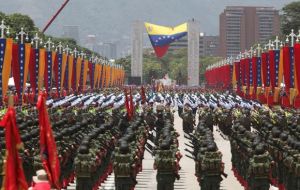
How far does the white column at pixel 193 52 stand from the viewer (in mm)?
187375

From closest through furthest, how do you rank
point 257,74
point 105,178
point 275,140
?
1. point 275,140
2. point 105,178
3. point 257,74

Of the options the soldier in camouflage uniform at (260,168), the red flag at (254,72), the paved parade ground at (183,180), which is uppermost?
the red flag at (254,72)

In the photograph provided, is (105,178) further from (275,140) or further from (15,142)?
(15,142)

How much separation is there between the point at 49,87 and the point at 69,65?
13426 mm

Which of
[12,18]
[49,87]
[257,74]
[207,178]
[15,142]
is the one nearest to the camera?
[15,142]

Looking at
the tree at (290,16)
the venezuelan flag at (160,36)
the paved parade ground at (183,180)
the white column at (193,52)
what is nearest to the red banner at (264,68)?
the paved parade ground at (183,180)

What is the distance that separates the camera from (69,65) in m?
78.0

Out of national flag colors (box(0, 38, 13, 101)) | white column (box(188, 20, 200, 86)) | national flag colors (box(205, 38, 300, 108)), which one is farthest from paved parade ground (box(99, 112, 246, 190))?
white column (box(188, 20, 200, 86))

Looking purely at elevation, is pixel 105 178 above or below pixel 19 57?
below

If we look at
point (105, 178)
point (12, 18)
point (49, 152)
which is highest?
point (12, 18)

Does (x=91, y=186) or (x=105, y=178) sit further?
(x=105, y=178)

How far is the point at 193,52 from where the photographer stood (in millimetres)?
188750

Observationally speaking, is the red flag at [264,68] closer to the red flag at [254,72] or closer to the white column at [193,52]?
the red flag at [254,72]

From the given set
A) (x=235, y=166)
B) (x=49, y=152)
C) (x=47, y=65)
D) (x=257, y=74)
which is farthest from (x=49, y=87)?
(x=49, y=152)
